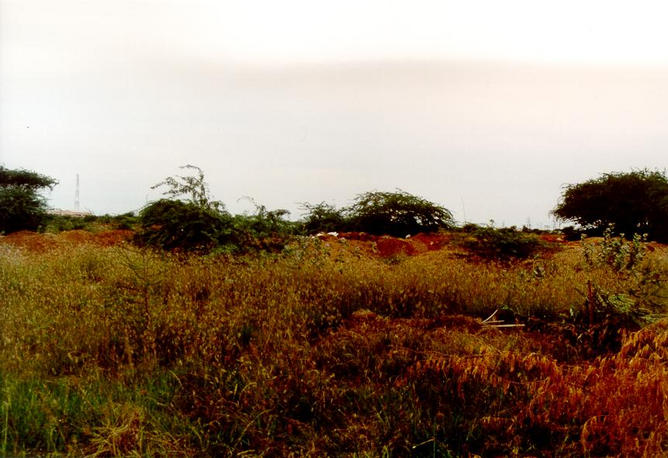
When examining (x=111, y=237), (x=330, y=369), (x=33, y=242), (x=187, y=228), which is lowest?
(x=330, y=369)

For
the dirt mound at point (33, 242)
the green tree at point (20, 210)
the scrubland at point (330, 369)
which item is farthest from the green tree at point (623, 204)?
the green tree at point (20, 210)

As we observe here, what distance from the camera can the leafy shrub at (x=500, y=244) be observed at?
1104 cm

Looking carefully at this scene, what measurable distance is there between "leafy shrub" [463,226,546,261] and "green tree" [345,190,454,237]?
132 inches

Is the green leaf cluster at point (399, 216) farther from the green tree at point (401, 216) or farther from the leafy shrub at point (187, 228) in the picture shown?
the leafy shrub at point (187, 228)

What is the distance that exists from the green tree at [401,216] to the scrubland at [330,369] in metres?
8.52

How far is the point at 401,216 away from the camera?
14.9 metres

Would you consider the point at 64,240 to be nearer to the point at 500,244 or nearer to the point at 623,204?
the point at 500,244

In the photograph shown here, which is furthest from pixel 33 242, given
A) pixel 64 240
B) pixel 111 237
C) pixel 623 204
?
pixel 623 204

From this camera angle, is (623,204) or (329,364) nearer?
(329,364)

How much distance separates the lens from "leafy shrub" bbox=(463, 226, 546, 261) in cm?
1104

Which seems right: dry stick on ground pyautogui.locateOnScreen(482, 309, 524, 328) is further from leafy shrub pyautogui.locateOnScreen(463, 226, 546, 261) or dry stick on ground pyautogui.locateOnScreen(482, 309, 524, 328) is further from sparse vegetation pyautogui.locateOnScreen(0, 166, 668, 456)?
leafy shrub pyautogui.locateOnScreen(463, 226, 546, 261)

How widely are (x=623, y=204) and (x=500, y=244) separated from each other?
712 cm

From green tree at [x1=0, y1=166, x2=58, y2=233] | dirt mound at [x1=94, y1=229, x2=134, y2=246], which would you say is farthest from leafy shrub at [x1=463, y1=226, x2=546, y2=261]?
green tree at [x1=0, y1=166, x2=58, y2=233]

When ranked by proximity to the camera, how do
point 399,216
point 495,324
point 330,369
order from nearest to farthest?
1. point 330,369
2. point 495,324
3. point 399,216
